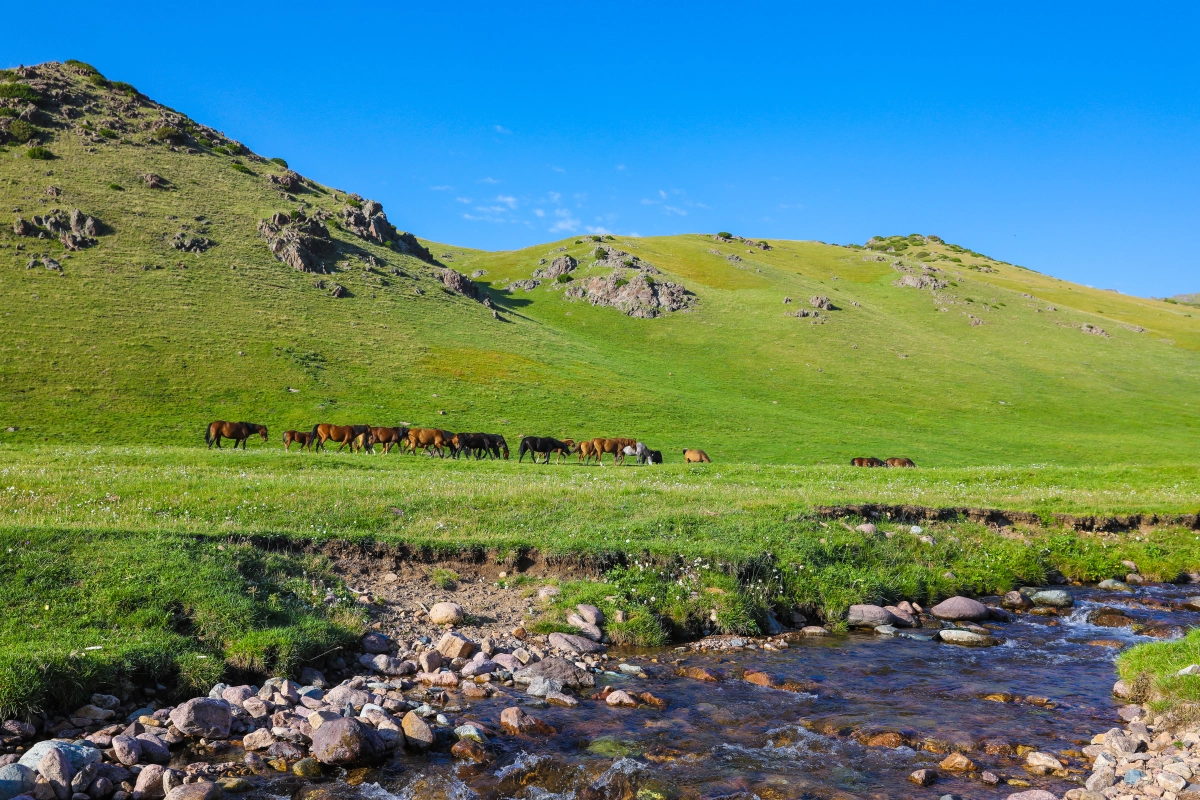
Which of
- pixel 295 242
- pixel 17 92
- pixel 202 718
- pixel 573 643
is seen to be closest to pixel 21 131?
pixel 17 92

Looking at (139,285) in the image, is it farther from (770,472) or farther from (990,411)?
(990,411)

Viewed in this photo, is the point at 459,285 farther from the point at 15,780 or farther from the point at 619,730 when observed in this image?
the point at 15,780

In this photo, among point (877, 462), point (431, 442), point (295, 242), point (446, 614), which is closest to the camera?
point (446, 614)

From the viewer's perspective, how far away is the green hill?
48.2 metres

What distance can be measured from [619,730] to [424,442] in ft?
103

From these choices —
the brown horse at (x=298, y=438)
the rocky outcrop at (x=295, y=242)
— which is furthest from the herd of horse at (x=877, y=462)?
the rocky outcrop at (x=295, y=242)

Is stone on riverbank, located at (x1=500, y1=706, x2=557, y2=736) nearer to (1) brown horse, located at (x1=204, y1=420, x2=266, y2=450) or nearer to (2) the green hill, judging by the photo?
(1) brown horse, located at (x1=204, y1=420, x2=266, y2=450)

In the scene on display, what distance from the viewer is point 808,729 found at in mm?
9688

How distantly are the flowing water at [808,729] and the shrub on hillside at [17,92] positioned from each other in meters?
103

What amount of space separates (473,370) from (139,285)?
29.7 metres

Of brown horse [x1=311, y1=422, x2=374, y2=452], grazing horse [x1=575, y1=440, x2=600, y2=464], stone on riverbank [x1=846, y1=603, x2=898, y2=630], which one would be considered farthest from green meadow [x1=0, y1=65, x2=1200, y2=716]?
grazing horse [x1=575, y1=440, x2=600, y2=464]

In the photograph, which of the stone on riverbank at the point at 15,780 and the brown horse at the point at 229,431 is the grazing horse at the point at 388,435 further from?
the stone on riverbank at the point at 15,780

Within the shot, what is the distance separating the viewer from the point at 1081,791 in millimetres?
7711

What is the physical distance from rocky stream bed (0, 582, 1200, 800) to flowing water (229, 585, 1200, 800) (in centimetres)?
3
